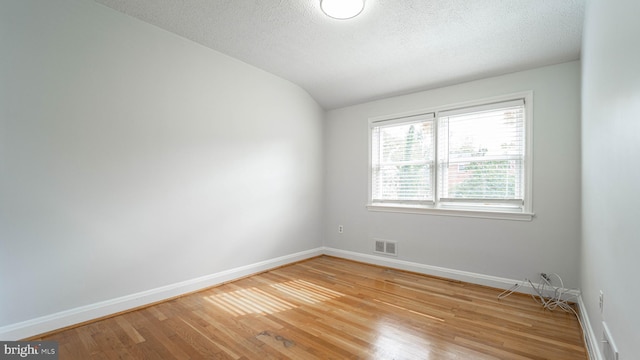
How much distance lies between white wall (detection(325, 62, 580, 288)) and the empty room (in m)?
0.02

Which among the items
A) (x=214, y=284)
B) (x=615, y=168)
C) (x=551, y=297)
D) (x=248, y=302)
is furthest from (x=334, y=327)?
(x=551, y=297)

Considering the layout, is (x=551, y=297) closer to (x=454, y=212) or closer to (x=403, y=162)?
(x=454, y=212)

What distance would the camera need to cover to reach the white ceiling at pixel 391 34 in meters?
2.31

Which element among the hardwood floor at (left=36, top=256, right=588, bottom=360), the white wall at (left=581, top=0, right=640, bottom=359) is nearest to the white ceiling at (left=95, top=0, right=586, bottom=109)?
the white wall at (left=581, top=0, right=640, bottom=359)

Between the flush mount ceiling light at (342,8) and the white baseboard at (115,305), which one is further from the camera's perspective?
the flush mount ceiling light at (342,8)

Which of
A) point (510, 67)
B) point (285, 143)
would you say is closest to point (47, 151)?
point (285, 143)

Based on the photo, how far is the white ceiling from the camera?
2312 mm

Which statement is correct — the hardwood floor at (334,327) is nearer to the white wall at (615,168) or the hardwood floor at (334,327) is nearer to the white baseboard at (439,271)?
the white baseboard at (439,271)

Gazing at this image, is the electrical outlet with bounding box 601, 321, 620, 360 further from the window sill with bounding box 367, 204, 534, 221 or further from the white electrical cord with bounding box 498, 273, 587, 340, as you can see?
the window sill with bounding box 367, 204, 534, 221

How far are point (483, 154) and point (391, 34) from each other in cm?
176

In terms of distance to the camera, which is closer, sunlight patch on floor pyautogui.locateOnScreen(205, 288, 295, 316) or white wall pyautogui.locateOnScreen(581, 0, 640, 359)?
white wall pyautogui.locateOnScreen(581, 0, 640, 359)

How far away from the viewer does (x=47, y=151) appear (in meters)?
2.16

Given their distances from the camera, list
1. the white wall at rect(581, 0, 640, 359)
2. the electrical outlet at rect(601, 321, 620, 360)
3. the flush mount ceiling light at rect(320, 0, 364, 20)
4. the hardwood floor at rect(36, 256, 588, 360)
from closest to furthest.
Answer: the white wall at rect(581, 0, 640, 359), the electrical outlet at rect(601, 321, 620, 360), the hardwood floor at rect(36, 256, 588, 360), the flush mount ceiling light at rect(320, 0, 364, 20)

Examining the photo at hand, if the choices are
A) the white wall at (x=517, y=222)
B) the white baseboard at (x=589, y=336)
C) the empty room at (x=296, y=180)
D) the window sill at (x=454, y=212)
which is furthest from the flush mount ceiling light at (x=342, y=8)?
the white baseboard at (x=589, y=336)
